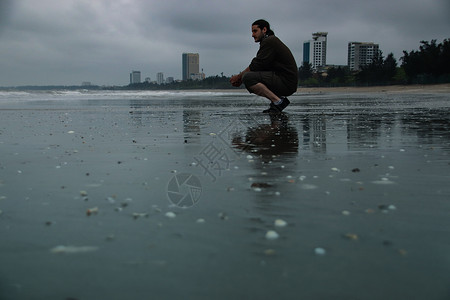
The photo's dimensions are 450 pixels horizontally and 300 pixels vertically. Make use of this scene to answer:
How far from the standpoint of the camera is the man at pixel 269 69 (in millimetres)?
9469

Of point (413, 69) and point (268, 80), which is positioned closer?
point (268, 80)

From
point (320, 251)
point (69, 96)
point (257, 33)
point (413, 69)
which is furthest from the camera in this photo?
point (413, 69)

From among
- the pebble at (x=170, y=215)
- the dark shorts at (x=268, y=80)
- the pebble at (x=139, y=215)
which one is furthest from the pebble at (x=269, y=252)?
the dark shorts at (x=268, y=80)

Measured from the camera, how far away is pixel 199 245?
78.7 inches

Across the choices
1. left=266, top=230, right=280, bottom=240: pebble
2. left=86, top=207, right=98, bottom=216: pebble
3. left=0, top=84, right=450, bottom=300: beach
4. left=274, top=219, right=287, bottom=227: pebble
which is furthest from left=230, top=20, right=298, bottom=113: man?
left=266, top=230, right=280, bottom=240: pebble

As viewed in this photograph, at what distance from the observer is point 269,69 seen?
9906 mm

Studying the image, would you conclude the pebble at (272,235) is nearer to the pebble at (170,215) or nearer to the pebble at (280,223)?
the pebble at (280,223)

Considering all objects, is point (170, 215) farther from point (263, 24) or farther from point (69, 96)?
point (69, 96)

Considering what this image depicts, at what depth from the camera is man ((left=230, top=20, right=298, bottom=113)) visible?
9469 mm

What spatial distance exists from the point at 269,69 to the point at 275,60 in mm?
270

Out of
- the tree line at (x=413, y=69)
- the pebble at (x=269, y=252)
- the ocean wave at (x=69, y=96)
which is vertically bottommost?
the pebble at (x=269, y=252)

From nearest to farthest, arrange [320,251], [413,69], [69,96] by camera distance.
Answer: [320,251] < [69,96] < [413,69]

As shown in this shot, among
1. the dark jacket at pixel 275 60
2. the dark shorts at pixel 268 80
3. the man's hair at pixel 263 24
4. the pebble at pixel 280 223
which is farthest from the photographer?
the dark shorts at pixel 268 80

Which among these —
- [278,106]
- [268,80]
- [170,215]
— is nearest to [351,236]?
[170,215]
